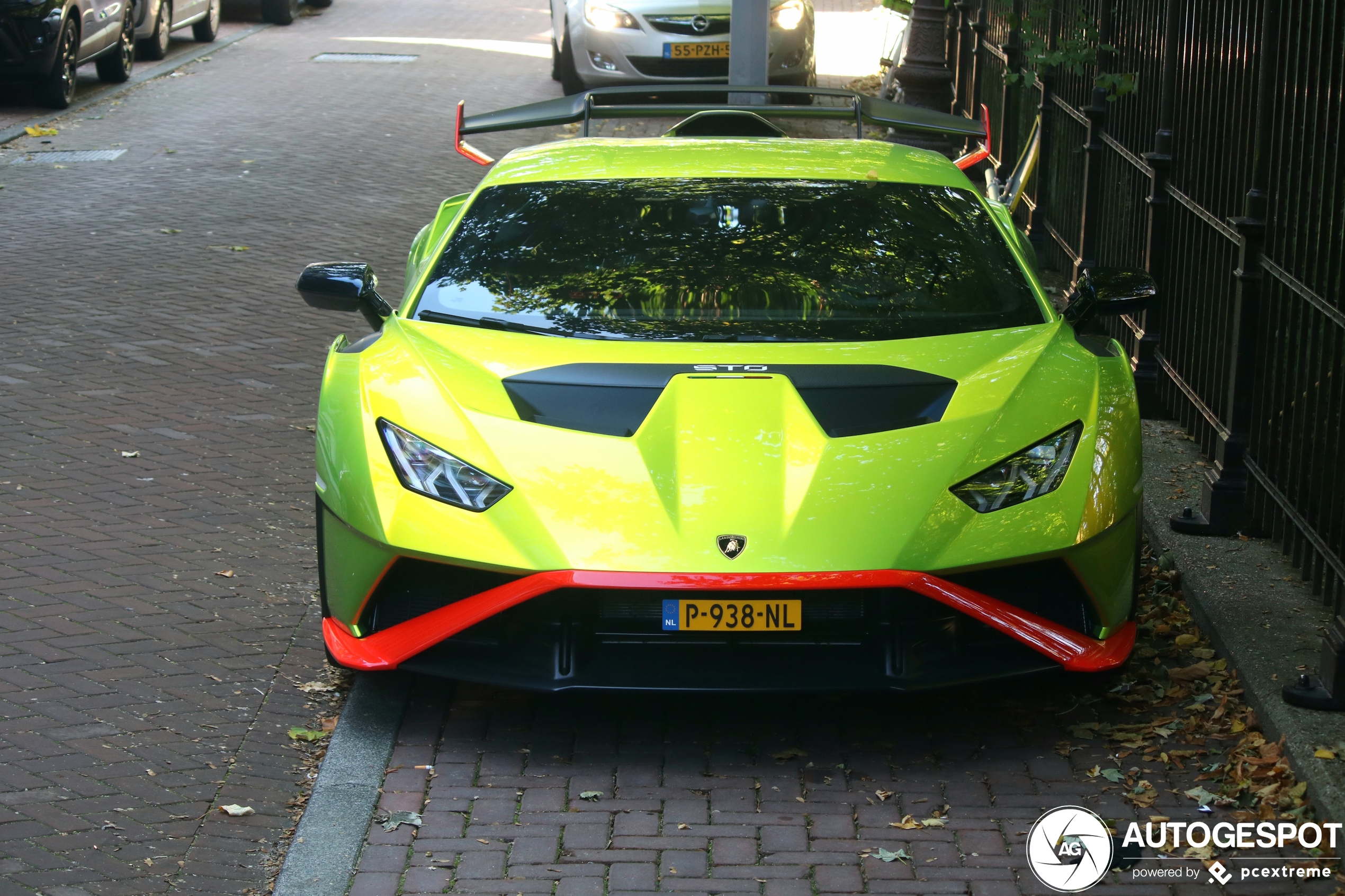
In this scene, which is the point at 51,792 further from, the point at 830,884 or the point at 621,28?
the point at 621,28

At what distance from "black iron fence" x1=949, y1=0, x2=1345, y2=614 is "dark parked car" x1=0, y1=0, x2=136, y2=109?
32.6ft

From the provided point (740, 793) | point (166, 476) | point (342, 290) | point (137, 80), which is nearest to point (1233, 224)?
point (740, 793)

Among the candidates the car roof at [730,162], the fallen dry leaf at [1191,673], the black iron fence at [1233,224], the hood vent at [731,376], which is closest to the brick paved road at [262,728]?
the fallen dry leaf at [1191,673]

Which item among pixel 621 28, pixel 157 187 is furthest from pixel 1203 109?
pixel 621 28

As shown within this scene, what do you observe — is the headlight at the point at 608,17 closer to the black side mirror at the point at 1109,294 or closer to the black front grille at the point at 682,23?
the black front grille at the point at 682,23

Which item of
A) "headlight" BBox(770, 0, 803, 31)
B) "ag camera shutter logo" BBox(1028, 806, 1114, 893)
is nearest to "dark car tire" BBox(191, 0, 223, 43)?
"headlight" BBox(770, 0, 803, 31)

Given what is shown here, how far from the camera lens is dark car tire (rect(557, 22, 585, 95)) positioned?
53.5 feet

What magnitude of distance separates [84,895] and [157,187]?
979 cm

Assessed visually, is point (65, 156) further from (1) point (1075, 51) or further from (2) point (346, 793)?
(2) point (346, 793)

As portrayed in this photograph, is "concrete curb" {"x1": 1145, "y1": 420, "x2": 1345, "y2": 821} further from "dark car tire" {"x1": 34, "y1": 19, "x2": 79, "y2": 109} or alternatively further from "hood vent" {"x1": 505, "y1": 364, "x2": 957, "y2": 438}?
"dark car tire" {"x1": 34, "y1": 19, "x2": 79, "y2": 109}

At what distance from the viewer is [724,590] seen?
383cm

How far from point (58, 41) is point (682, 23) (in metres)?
6.01

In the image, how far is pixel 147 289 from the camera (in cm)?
931

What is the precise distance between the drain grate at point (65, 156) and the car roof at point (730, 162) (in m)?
9.14
